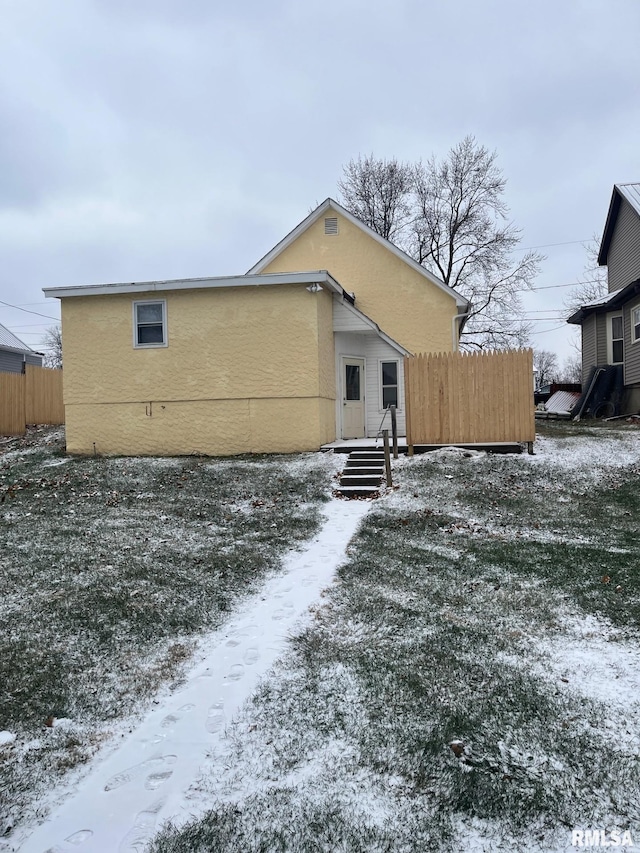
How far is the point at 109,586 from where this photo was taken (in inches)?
207

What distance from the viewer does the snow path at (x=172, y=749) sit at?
2.40 meters

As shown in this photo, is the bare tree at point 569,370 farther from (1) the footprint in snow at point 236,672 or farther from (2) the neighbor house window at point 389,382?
(1) the footprint in snow at point 236,672

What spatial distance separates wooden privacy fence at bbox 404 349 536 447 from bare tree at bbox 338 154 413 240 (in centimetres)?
2539

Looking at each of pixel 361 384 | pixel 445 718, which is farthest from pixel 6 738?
pixel 361 384

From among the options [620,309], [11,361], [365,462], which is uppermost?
[620,309]

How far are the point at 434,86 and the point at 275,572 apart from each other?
15.6 m

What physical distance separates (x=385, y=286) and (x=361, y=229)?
6.73 ft

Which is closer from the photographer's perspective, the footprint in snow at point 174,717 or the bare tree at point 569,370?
the footprint in snow at point 174,717

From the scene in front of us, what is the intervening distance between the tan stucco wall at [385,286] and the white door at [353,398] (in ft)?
9.35

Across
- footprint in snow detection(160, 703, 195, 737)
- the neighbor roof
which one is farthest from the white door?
footprint in snow detection(160, 703, 195, 737)

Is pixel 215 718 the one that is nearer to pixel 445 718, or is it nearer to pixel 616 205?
pixel 445 718

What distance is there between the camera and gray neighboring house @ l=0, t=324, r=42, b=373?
30658 mm

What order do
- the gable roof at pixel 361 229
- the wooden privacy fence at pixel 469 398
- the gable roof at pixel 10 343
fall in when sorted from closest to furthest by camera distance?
the wooden privacy fence at pixel 469 398, the gable roof at pixel 361 229, the gable roof at pixel 10 343

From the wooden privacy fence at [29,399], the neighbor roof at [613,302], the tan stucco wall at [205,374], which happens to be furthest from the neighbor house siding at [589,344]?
the wooden privacy fence at [29,399]
